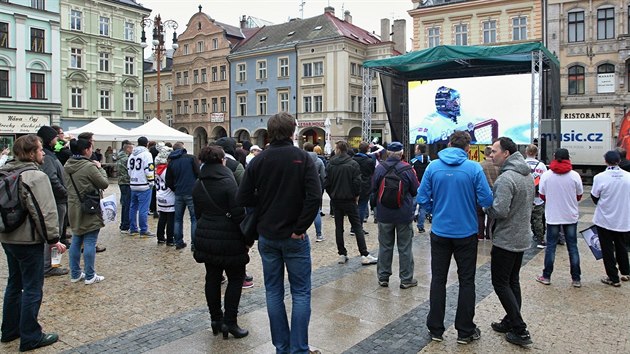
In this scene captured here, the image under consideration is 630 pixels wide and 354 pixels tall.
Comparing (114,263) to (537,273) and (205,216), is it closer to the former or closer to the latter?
(205,216)

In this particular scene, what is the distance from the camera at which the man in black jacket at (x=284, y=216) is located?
12.4 ft

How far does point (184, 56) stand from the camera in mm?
47062

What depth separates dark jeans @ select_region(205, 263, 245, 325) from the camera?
14.9 feet

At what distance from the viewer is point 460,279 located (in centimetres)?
450

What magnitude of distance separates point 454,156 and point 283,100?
37386 mm

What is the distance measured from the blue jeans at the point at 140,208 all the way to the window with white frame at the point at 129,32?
109 ft

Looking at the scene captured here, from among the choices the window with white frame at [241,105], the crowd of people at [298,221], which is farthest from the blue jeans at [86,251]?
the window with white frame at [241,105]

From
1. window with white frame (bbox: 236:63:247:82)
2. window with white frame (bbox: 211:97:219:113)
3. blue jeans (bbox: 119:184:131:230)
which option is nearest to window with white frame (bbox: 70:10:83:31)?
window with white frame (bbox: 211:97:219:113)

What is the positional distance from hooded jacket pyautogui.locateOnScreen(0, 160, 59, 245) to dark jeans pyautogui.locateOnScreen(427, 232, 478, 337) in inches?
132

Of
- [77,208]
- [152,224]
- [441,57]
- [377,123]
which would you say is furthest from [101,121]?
[377,123]

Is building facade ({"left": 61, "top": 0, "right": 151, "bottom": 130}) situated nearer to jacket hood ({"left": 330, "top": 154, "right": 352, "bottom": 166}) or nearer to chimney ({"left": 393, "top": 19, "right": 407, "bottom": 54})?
chimney ({"left": 393, "top": 19, "right": 407, "bottom": 54})

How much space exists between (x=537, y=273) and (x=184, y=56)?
44.8m

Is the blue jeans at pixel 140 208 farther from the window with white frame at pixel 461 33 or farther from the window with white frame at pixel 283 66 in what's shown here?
the window with white frame at pixel 283 66

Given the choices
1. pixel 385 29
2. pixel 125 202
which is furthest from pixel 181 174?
pixel 385 29
